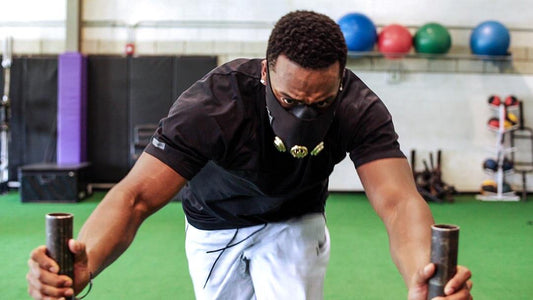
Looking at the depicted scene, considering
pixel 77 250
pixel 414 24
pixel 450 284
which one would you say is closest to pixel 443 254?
pixel 450 284

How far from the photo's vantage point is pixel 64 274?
133cm

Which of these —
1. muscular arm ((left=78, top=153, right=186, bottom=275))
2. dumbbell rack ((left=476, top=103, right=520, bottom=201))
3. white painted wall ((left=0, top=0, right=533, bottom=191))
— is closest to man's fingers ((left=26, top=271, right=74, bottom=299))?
muscular arm ((left=78, top=153, right=186, bottom=275))

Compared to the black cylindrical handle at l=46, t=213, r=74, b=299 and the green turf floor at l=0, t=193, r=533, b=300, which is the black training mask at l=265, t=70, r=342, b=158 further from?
the green turf floor at l=0, t=193, r=533, b=300

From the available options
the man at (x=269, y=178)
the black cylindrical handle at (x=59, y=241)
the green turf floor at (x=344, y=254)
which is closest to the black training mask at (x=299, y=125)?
the man at (x=269, y=178)

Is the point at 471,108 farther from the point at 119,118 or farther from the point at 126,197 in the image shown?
the point at 126,197

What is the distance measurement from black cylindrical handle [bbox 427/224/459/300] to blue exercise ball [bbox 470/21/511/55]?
749 cm

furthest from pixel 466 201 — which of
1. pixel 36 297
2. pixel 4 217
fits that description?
pixel 36 297

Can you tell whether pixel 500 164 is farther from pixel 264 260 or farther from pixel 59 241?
pixel 59 241

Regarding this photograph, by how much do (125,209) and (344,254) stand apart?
3372 millimetres

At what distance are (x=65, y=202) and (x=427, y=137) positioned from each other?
520 cm

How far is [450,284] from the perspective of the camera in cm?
131

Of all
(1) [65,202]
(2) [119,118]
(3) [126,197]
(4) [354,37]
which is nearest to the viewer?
(3) [126,197]

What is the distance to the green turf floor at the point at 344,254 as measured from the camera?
379 cm

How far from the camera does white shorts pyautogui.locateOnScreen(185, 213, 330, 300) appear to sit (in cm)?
210
